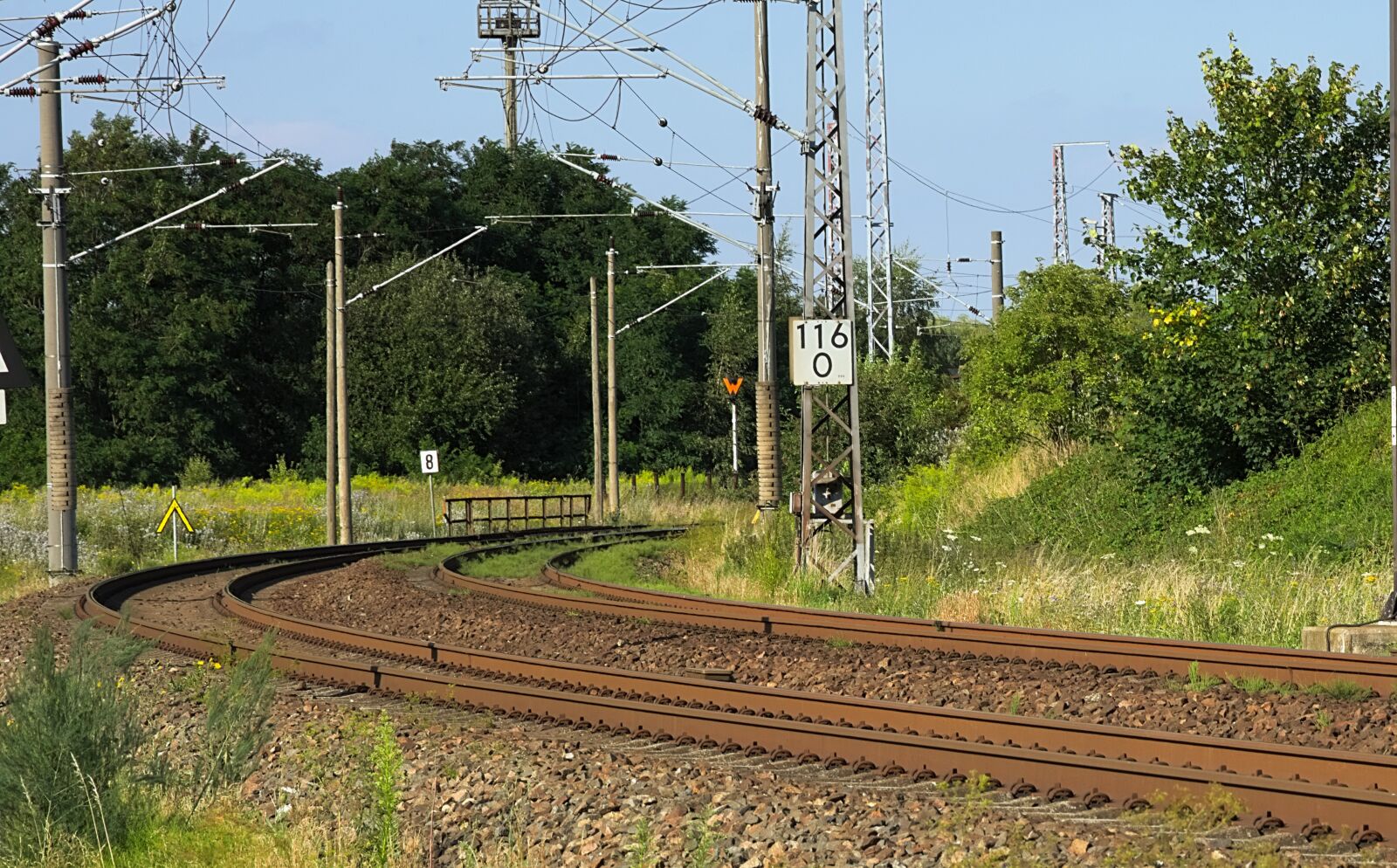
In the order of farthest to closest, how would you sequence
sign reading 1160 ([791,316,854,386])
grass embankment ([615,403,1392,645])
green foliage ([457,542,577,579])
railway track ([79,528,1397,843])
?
green foliage ([457,542,577,579]), sign reading 1160 ([791,316,854,386]), grass embankment ([615,403,1392,645]), railway track ([79,528,1397,843])

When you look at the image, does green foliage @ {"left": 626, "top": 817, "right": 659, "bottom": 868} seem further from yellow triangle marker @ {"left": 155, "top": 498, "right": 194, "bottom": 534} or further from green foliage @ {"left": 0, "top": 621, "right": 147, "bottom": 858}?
yellow triangle marker @ {"left": 155, "top": 498, "right": 194, "bottom": 534}

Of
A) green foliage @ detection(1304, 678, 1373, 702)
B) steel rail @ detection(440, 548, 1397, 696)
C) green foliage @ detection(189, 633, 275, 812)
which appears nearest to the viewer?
green foliage @ detection(189, 633, 275, 812)

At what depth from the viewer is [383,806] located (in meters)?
8.11

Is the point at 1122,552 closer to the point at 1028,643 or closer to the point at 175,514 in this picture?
the point at 1028,643

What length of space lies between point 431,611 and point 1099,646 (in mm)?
8638

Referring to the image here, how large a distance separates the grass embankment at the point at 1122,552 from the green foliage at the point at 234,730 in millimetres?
8567

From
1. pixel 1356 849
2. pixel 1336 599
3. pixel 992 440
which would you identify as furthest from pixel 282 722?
pixel 992 440

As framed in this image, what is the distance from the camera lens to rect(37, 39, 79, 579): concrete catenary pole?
23.3 m

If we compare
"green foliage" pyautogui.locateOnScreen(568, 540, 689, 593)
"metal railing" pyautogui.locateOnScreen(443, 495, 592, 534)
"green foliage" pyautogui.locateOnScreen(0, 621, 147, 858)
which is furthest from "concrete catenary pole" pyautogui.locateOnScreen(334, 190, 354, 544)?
"green foliage" pyautogui.locateOnScreen(0, 621, 147, 858)

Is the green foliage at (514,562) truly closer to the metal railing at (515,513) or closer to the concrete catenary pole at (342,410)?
the concrete catenary pole at (342,410)

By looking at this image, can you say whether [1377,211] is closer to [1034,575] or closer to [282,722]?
[1034,575]

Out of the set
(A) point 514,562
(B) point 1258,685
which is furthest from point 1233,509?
(B) point 1258,685

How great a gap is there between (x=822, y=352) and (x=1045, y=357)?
17.2 m

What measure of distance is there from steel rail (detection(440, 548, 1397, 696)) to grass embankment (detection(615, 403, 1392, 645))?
1.58 m
